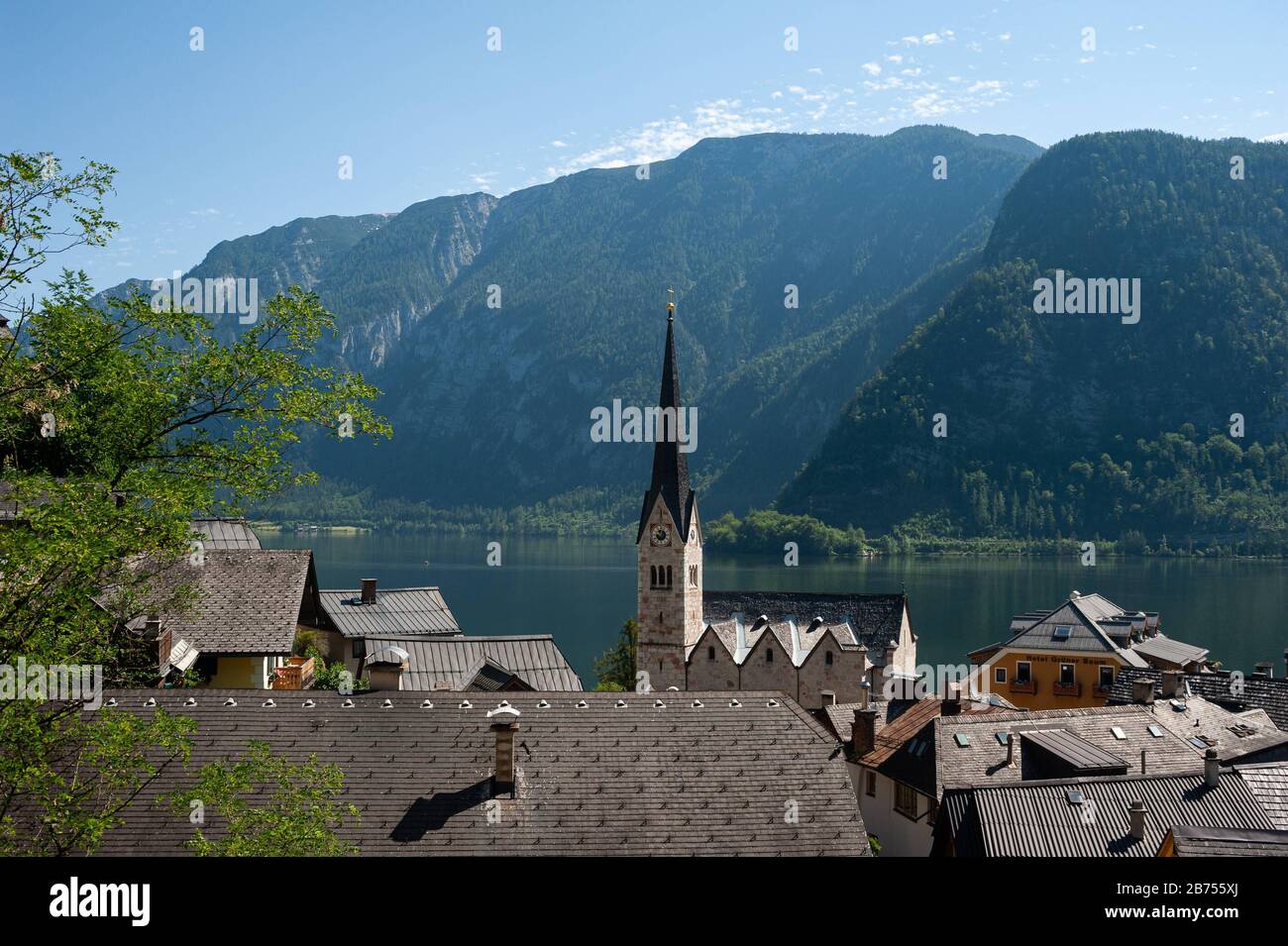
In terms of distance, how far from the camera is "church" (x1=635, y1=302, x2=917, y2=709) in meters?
59.5

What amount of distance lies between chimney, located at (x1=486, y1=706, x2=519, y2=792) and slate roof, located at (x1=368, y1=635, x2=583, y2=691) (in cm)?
2273

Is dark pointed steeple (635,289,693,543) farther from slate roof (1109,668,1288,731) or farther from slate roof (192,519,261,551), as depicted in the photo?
slate roof (1109,668,1288,731)

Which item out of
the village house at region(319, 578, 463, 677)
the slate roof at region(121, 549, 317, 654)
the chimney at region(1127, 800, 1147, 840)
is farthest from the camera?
the village house at region(319, 578, 463, 677)

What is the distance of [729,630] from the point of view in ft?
205

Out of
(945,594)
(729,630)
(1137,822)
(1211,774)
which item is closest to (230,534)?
(729,630)

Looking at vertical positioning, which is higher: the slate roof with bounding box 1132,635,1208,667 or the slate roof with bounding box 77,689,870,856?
the slate roof with bounding box 77,689,870,856

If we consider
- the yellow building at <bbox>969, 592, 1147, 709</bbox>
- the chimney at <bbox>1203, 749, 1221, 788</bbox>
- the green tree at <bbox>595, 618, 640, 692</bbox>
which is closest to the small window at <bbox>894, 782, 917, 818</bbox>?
the chimney at <bbox>1203, 749, 1221, 788</bbox>

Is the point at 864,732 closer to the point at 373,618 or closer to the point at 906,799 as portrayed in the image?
the point at 906,799

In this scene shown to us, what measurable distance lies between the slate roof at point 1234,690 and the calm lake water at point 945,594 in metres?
47.7
